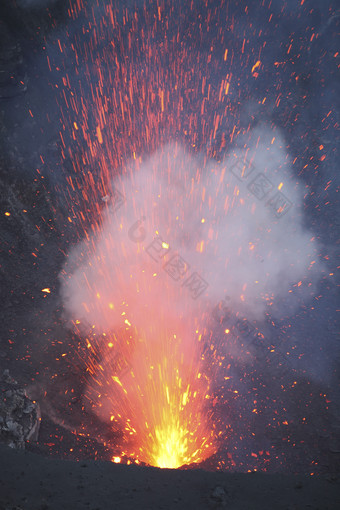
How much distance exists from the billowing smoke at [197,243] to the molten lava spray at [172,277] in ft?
0.09

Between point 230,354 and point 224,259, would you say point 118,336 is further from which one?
point 224,259

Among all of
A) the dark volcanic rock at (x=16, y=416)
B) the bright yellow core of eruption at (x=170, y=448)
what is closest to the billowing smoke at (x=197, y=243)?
the dark volcanic rock at (x=16, y=416)

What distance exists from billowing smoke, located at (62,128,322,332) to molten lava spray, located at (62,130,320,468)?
0.09 feet

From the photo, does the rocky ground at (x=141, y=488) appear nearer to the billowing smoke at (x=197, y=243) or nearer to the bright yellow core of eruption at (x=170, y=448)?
the bright yellow core of eruption at (x=170, y=448)

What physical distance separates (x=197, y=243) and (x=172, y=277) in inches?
46.4

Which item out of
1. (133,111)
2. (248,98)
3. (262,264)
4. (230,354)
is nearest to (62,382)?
(230,354)

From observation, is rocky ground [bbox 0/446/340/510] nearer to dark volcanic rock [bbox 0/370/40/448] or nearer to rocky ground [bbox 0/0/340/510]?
rocky ground [bbox 0/0/340/510]

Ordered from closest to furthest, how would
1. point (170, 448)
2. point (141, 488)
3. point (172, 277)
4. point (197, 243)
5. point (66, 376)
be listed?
point (141, 488) → point (170, 448) → point (66, 376) → point (172, 277) → point (197, 243)

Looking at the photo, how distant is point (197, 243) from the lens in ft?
26.1

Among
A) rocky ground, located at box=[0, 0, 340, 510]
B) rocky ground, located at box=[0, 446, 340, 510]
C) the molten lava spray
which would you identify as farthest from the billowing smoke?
rocky ground, located at box=[0, 446, 340, 510]

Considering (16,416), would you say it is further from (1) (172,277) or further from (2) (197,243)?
(2) (197,243)

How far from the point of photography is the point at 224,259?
7.64 meters

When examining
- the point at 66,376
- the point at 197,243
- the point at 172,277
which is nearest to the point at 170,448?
the point at 66,376

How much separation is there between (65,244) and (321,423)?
6457 mm
